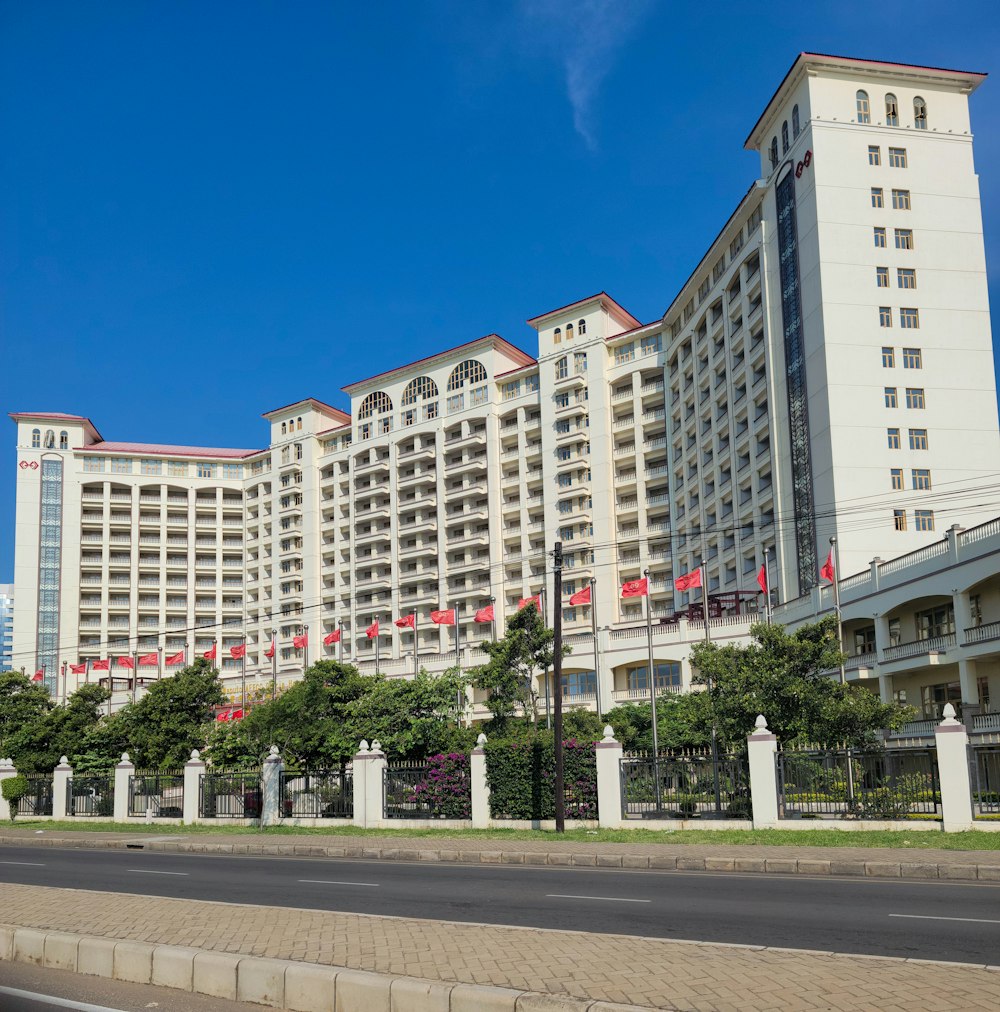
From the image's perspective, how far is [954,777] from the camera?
22891mm

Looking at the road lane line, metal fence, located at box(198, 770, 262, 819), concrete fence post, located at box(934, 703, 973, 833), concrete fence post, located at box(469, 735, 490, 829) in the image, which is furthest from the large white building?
the road lane line

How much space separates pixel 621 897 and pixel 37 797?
35.9 meters

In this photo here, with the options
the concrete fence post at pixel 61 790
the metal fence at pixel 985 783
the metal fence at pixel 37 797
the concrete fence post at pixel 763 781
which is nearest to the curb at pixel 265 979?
the concrete fence post at pixel 763 781

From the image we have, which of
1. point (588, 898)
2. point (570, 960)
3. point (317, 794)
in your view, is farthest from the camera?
point (317, 794)

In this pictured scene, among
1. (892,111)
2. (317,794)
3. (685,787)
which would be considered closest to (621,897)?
(685,787)

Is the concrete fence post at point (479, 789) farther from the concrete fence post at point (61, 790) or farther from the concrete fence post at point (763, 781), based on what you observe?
the concrete fence post at point (61, 790)

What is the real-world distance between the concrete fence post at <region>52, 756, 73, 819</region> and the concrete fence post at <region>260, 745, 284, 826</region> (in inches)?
443

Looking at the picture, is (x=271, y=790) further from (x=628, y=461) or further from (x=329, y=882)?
(x=628, y=461)

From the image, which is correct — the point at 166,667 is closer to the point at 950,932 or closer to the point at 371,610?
the point at 371,610

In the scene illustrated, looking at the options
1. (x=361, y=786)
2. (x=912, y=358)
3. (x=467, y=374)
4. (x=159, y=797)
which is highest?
(x=467, y=374)

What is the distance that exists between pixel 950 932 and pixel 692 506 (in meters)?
71.9

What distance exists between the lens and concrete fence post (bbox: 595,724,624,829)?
2797cm

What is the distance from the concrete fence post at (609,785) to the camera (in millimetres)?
27969

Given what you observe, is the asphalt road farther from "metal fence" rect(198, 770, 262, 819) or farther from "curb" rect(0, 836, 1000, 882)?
"metal fence" rect(198, 770, 262, 819)
